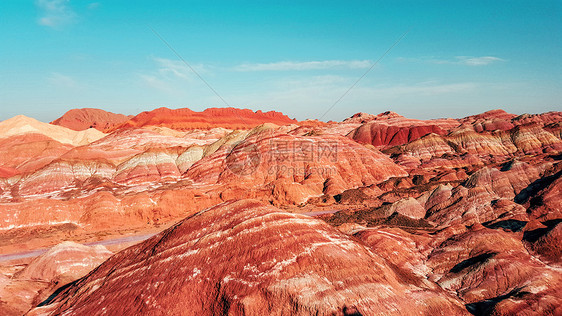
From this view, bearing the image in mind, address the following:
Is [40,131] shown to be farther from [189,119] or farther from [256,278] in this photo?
[256,278]

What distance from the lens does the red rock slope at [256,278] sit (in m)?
11.8

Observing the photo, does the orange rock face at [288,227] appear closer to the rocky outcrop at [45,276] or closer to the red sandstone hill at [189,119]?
the rocky outcrop at [45,276]

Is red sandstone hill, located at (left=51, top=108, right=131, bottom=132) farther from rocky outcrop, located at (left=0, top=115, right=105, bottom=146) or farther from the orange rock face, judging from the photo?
the orange rock face

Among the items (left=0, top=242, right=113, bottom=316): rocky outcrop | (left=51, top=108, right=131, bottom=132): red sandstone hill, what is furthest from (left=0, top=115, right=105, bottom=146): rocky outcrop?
(left=0, top=242, right=113, bottom=316): rocky outcrop

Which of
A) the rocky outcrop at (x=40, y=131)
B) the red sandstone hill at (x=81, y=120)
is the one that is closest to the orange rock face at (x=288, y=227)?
the rocky outcrop at (x=40, y=131)

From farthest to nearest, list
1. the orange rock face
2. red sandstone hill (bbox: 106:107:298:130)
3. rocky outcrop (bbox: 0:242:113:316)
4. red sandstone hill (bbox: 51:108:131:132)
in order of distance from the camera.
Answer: red sandstone hill (bbox: 51:108:131:132), red sandstone hill (bbox: 106:107:298:130), rocky outcrop (bbox: 0:242:113:316), the orange rock face

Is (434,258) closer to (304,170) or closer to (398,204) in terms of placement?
(398,204)

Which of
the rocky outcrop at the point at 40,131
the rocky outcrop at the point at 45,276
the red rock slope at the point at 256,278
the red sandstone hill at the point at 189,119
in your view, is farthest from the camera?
the red sandstone hill at the point at 189,119

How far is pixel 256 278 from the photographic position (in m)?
12.6

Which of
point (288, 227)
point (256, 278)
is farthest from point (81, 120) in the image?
point (256, 278)

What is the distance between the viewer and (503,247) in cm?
1903

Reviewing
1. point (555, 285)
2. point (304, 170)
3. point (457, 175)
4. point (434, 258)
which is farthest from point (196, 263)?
point (457, 175)

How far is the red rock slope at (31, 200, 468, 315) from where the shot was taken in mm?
11773

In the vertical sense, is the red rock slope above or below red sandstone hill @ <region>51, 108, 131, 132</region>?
below
